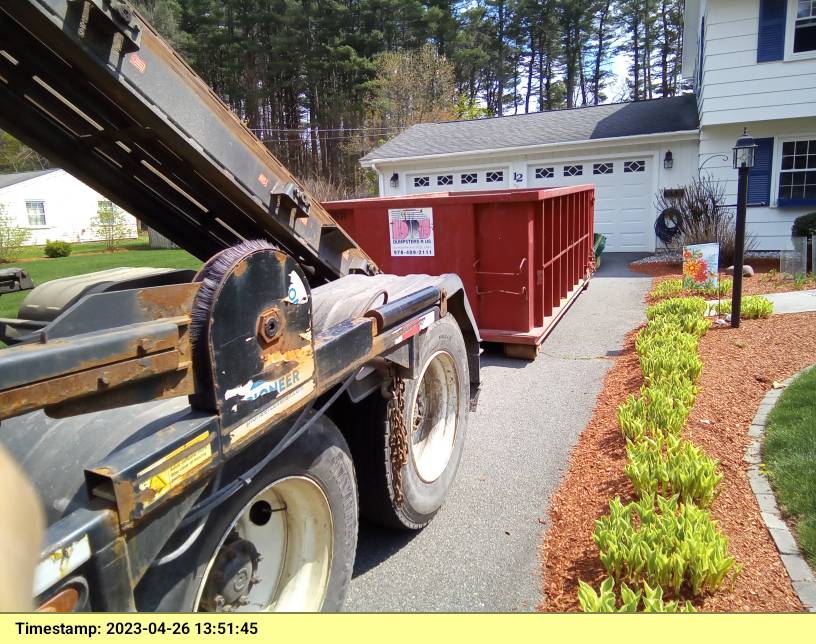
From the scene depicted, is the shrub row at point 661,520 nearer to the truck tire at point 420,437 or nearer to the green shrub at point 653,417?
the green shrub at point 653,417

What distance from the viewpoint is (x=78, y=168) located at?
3.05m

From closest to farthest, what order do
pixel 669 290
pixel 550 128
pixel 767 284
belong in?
1. pixel 669 290
2. pixel 767 284
3. pixel 550 128

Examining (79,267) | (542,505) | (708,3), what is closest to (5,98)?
(542,505)

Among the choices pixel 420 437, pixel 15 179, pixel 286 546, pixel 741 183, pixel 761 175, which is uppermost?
pixel 15 179

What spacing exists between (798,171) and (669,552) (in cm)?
1427

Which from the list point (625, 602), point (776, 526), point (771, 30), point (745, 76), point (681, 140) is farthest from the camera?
point (681, 140)

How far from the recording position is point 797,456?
379 cm

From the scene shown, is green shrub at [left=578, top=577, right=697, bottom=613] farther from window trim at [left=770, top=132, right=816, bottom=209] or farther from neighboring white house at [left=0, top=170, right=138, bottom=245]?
neighboring white house at [left=0, top=170, right=138, bottom=245]

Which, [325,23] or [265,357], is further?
[325,23]

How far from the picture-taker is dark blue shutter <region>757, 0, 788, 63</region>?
12.7 m

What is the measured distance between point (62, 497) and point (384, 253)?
5738 millimetres

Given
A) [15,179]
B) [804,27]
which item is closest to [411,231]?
[804,27]

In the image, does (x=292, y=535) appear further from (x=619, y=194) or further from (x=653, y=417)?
(x=619, y=194)

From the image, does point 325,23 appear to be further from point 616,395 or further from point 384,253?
point 616,395
